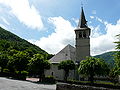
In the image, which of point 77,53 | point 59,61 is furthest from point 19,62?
point 77,53

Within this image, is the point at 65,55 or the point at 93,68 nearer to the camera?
the point at 93,68

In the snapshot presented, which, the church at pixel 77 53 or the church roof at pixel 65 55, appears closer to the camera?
the church at pixel 77 53

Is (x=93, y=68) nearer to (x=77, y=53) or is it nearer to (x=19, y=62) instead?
(x=77, y=53)

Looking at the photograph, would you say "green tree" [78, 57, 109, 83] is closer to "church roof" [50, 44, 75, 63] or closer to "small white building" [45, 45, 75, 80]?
"small white building" [45, 45, 75, 80]

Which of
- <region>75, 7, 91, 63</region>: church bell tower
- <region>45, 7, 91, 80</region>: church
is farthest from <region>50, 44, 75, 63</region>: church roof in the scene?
<region>75, 7, 91, 63</region>: church bell tower

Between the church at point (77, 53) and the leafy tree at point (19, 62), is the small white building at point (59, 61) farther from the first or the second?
the leafy tree at point (19, 62)

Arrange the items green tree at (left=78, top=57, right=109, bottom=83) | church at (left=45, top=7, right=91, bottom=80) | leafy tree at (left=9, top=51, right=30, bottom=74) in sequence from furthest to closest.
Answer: church at (left=45, top=7, right=91, bottom=80) → leafy tree at (left=9, top=51, right=30, bottom=74) → green tree at (left=78, top=57, right=109, bottom=83)

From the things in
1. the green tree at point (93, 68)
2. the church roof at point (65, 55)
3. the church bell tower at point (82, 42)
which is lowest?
the green tree at point (93, 68)

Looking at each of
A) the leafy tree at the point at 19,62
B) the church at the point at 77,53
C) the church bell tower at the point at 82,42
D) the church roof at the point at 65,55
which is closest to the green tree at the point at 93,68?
the church at the point at 77,53

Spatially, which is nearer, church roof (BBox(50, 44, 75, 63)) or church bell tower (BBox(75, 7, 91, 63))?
church bell tower (BBox(75, 7, 91, 63))

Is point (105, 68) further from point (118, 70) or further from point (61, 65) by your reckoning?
point (118, 70)

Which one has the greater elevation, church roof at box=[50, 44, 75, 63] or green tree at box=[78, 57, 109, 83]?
church roof at box=[50, 44, 75, 63]

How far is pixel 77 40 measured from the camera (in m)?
35.2

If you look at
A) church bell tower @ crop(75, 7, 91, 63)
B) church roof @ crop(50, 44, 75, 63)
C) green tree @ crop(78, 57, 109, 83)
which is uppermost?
church bell tower @ crop(75, 7, 91, 63)
